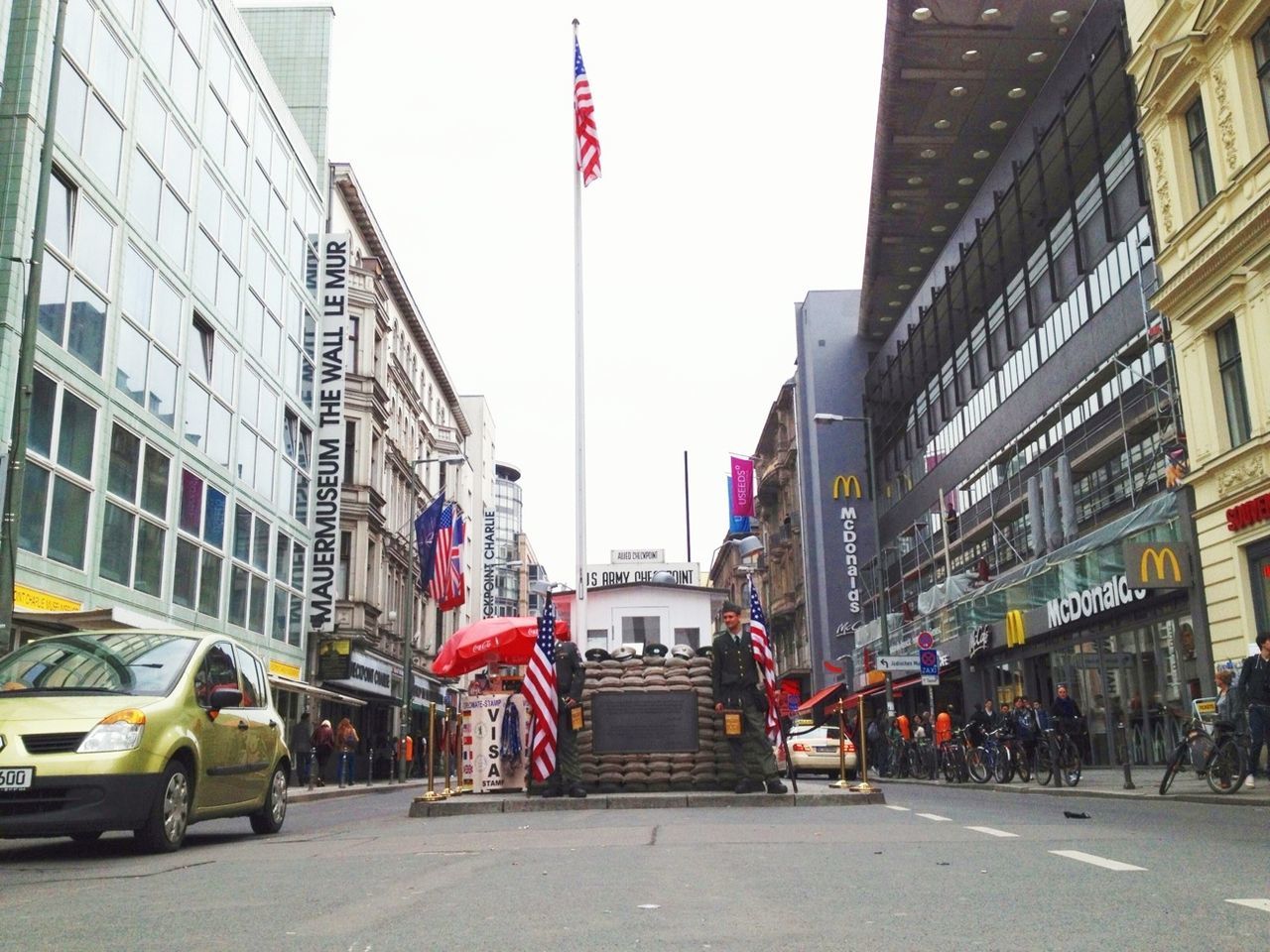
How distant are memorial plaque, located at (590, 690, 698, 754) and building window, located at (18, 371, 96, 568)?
1131 centimetres

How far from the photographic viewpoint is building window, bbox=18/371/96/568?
22.2 meters

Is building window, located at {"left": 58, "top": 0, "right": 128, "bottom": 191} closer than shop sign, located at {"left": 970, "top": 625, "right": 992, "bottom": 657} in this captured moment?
Yes

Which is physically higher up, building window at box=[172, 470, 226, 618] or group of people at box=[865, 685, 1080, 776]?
building window at box=[172, 470, 226, 618]

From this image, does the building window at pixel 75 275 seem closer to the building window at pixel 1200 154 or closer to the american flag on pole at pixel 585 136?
the american flag on pole at pixel 585 136

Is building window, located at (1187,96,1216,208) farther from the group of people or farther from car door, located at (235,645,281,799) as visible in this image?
car door, located at (235,645,281,799)

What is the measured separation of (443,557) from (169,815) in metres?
33.4

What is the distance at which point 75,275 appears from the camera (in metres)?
24.1

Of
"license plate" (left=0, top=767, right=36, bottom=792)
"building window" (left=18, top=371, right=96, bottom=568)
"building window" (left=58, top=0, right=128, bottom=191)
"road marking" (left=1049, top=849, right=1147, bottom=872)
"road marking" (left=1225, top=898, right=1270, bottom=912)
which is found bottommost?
"road marking" (left=1225, top=898, right=1270, bottom=912)

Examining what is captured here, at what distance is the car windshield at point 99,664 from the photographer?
10.2 metres

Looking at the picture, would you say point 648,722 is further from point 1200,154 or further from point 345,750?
point 345,750

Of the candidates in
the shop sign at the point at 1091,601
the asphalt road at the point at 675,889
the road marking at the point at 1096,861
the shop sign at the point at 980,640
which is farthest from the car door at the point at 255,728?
the shop sign at the point at 980,640

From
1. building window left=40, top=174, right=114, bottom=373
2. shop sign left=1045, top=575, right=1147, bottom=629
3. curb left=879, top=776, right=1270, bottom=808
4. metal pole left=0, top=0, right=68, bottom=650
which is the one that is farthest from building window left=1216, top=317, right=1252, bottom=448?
building window left=40, top=174, right=114, bottom=373

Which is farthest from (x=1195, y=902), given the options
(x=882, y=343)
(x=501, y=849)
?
(x=882, y=343)

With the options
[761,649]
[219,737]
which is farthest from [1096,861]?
[761,649]
